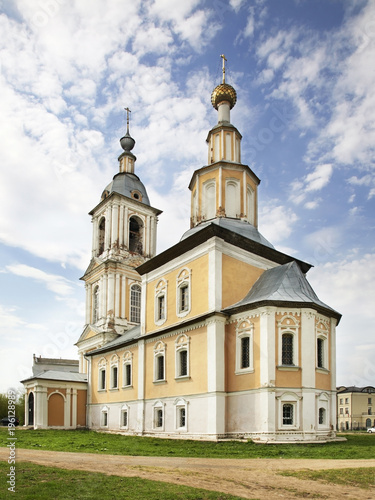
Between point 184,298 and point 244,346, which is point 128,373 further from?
point 244,346

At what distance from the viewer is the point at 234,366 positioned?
19.6 m

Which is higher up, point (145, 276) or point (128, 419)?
point (145, 276)

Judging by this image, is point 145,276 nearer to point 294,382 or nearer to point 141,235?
point 294,382

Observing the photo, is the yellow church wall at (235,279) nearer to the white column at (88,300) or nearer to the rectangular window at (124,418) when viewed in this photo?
the rectangular window at (124,418)

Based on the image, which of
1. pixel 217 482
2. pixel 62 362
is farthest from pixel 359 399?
pixel 217 482

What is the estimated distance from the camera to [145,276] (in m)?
26.6

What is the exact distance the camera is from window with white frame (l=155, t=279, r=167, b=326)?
79.8 feet

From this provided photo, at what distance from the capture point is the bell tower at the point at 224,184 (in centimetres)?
2484

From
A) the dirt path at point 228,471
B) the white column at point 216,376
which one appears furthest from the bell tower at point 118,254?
the dirt path at point 228,471

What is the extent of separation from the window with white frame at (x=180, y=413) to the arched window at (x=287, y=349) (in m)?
5.22

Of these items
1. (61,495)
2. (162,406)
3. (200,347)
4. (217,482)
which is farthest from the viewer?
(162,406)

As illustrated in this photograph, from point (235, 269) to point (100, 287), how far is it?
18747mm

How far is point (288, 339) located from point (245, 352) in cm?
192

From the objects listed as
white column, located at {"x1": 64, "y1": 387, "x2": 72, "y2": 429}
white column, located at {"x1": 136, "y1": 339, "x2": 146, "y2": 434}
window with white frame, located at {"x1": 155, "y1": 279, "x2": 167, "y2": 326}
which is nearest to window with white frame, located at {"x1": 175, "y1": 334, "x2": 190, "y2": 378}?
window with white frame, located at {"x1": 155, "y1": 279, "x2": 167, "y2": 326}
